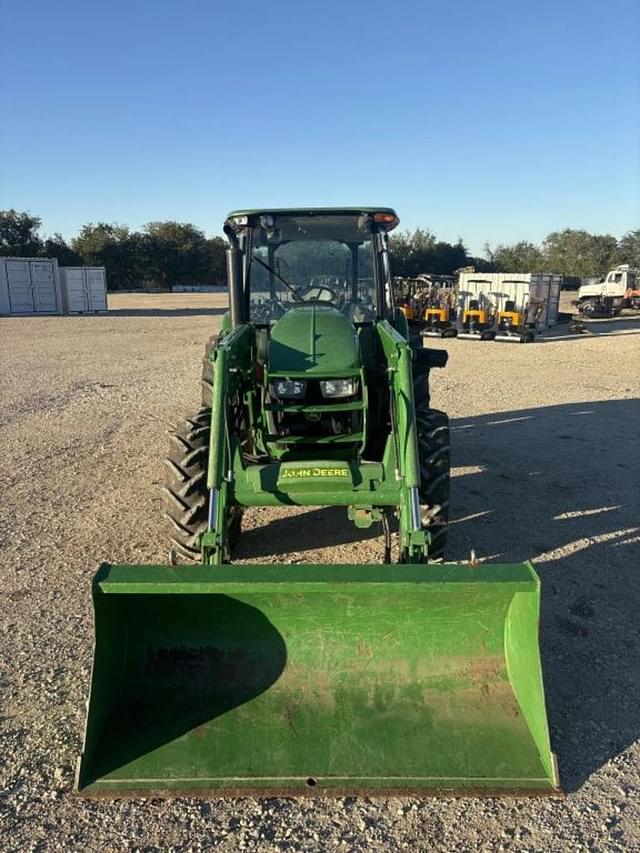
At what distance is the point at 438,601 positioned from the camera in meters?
3.17

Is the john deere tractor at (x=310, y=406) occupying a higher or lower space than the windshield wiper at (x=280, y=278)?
lower

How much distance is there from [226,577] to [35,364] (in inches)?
530

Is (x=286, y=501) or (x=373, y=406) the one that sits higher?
(x=373, y=406)

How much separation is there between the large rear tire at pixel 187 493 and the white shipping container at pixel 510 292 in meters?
20.2

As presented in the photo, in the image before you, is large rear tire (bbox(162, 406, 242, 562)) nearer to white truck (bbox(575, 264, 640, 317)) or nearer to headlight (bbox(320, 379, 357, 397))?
headlight (bbox(320, 379, 357, 397))

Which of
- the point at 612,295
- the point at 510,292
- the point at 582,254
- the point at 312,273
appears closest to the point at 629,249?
the point at 582,254

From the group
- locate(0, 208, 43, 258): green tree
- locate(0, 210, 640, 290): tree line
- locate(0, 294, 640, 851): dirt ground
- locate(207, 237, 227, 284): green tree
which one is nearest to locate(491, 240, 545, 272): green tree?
locate(0, 210, 640, 290): tree line

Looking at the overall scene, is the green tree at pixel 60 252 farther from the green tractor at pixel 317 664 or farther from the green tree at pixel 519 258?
the green tractor at pixel 317 664

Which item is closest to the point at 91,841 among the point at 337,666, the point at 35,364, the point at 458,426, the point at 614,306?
the point at 337,666

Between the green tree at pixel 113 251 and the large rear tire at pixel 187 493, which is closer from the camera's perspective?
the large rear tire at pixel 187 493


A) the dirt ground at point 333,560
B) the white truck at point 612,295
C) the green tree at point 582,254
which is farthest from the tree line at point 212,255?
the dirt ground at point 333,560

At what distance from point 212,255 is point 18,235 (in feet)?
56.8

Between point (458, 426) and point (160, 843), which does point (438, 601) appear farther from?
point (458, 426)

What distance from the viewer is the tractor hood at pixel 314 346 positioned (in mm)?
4449
